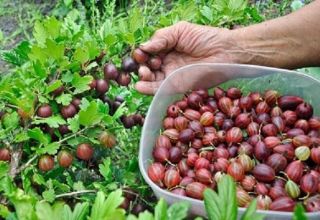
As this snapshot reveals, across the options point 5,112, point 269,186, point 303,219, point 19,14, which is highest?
point 303,219

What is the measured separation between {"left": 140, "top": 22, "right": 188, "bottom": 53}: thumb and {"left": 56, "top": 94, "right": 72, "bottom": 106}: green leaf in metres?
0.30

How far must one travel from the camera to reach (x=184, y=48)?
6.05ft

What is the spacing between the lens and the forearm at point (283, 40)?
74.2 inches

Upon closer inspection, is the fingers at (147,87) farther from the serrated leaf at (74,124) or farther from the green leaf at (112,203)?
the green leaf at (112,203)

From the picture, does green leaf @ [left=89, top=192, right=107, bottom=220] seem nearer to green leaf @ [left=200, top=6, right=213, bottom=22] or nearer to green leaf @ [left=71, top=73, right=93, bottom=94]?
green leaf @ [left=71, top=73, right=93, bottom=94]

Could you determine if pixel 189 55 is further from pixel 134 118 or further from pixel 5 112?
pixel 5 112

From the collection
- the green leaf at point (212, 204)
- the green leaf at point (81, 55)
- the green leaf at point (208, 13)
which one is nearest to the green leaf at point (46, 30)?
the green leaf at point (81, 55)

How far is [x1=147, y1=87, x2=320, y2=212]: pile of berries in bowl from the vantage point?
1334mm

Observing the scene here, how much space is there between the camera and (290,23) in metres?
1.89

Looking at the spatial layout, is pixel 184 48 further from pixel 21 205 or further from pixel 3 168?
pixel 21 205

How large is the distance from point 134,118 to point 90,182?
22cm

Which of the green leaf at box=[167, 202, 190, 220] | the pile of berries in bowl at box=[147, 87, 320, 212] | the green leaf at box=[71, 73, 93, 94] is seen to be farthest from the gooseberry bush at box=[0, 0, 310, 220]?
the green leaf at box=[167, 202, 190, 220]

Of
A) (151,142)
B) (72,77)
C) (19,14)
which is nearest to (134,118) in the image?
(151,142)

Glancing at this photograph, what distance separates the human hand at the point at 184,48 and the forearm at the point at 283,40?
1.6 inches
